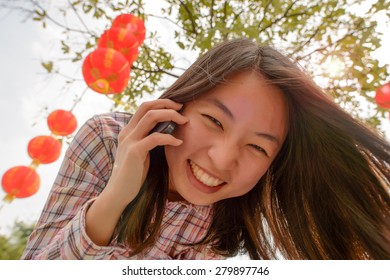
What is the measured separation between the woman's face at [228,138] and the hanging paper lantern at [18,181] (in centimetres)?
132

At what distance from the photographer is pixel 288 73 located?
1.42 m

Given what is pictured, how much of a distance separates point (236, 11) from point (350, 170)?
5.95ft

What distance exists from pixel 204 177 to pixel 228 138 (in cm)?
18

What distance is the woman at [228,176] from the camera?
4.08 feet

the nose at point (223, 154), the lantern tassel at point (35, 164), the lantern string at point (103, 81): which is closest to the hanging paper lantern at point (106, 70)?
the lantern string at point (103, 81)

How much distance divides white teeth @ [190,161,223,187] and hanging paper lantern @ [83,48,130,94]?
2.65 feet

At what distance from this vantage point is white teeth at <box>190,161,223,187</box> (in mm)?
1319

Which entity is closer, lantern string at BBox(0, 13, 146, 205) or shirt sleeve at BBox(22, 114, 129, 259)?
shirt sleeve at BBox(22, 114, 129, 259)

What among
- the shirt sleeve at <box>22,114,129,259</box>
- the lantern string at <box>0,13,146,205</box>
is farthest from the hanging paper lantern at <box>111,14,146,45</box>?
the shirt sleeve at <box>22,114,129,259</box>

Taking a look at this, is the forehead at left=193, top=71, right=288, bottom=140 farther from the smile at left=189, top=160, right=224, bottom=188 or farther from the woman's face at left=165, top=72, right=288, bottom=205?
the smile at left=189, top=160, right=224, bottom=188

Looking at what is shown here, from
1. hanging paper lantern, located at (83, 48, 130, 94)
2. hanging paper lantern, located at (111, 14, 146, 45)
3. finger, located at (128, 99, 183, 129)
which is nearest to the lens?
finger, located at (128, 99, 183, 129)

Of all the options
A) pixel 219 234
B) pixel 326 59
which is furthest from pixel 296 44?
pixel 219 234

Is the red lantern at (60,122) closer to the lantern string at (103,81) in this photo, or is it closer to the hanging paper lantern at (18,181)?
the lantern string at (103,81)

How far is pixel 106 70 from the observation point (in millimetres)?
1896
